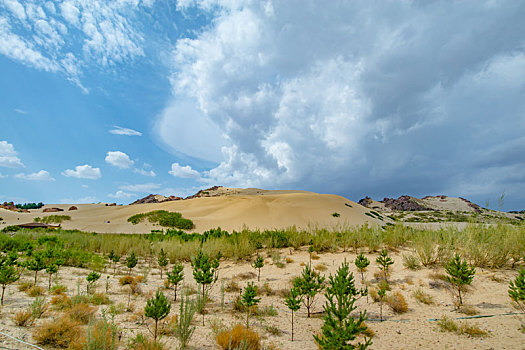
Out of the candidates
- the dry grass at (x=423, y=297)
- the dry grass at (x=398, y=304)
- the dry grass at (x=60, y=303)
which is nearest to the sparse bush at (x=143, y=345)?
the dry grass at (x=60, y=303)

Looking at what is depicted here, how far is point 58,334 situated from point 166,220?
2131cm

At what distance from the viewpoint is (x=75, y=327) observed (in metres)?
3.51

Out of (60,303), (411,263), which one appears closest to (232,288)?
(60,303)

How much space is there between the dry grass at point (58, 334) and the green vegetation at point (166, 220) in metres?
19.6

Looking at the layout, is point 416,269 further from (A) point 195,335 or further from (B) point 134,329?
(B) point 134,329

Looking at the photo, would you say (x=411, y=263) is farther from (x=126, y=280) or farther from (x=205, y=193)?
(x=205, y=193)

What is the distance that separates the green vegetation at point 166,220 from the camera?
22.9 meters

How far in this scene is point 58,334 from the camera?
3350 millimetres

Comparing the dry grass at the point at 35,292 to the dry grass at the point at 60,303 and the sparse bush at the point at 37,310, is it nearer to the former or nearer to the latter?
the dry grass at the point at 60,303

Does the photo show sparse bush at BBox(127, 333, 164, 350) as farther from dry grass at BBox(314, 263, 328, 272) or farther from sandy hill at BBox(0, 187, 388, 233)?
sandy hill at BBox(0, 187, 388, 233)

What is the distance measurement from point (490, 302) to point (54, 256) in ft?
38.1

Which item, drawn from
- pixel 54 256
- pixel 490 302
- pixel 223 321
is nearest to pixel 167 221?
pixel 54 256

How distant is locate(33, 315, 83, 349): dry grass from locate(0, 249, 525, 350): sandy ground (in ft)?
0.83

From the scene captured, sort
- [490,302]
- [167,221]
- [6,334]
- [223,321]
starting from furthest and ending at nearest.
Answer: [167,221] → [490,302] → [223,321] → [6,334]
